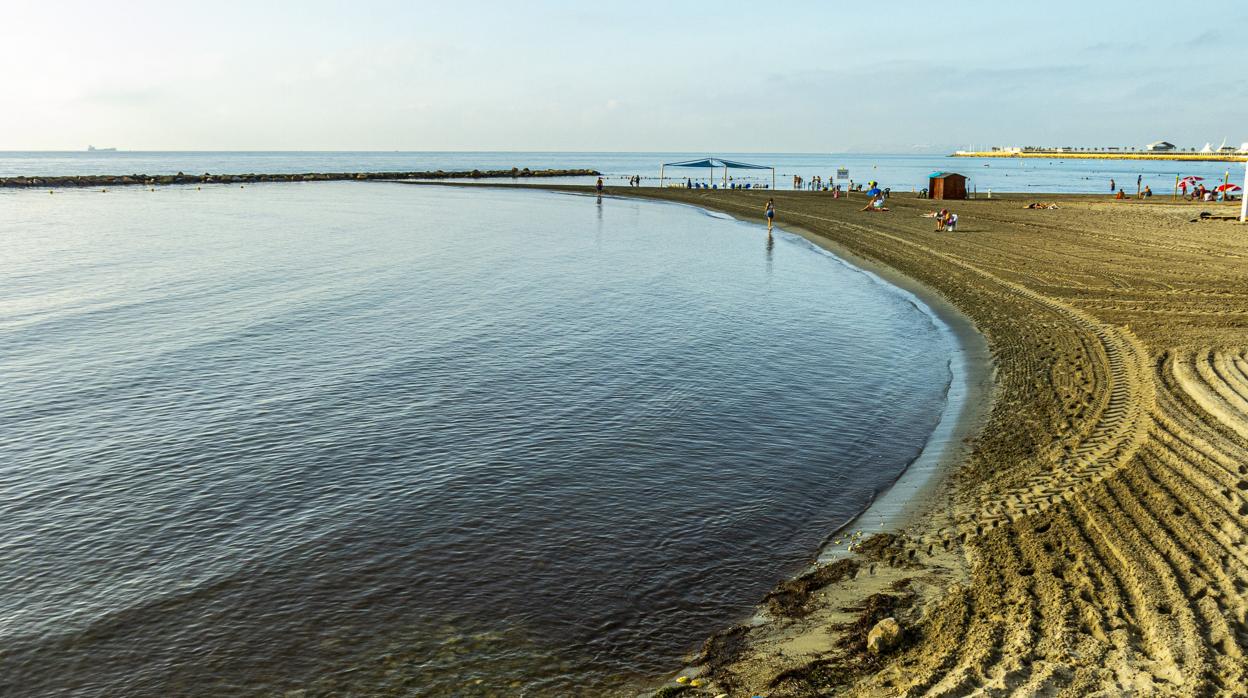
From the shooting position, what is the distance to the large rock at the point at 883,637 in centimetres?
915

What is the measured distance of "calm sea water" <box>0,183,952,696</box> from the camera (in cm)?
1009

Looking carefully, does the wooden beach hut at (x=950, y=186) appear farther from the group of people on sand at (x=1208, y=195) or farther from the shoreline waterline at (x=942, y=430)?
the shoreline waterline at (x=942, y=430)

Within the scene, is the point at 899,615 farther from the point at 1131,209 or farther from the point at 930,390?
the point at 1131,209

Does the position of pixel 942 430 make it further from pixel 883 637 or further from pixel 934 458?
pixel 883 637

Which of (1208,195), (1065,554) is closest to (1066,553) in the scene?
(1065,554)

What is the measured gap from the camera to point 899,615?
994 cm

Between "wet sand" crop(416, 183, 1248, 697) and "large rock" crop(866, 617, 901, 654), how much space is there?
4.1 inches

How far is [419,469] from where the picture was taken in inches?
609

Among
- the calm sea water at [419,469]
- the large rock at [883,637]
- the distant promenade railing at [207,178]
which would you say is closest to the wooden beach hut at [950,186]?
the calm sea water at [419,469]

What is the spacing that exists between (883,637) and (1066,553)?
11.0ft

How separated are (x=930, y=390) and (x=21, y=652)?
60.8ft

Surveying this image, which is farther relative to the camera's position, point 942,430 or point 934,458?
point 942,430

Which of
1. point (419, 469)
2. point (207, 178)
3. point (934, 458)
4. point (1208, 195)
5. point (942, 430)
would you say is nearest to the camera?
point (419, 469)

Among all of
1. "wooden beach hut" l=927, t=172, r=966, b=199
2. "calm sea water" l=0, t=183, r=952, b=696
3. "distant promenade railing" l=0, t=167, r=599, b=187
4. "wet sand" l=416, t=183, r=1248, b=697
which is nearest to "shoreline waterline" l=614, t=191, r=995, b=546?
"wet sand" l=416, t=183, r=1248, b=697
